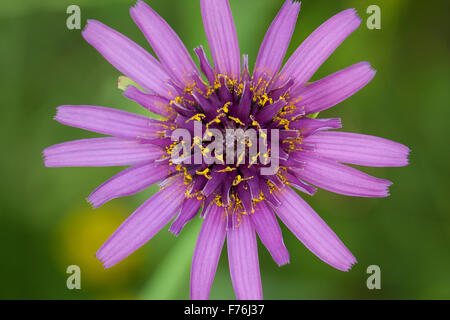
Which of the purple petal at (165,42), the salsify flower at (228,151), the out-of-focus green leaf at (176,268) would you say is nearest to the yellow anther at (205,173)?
the salsify flower at (228,151)

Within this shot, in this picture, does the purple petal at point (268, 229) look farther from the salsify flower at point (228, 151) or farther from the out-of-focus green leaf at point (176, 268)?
the out-of-focus green leaf at point (176, 268)

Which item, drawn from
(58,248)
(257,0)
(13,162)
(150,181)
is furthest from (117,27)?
(58,248)

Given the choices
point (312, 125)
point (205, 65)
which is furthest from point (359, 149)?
point (205, 65)

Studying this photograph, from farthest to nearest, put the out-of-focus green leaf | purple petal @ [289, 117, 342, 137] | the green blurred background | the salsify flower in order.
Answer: the green blurred background, the out-of-focus green leaf, the salsify flower, purple petal @ [289, 117, 342, 137]

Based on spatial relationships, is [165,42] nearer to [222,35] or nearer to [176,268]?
[222,35]

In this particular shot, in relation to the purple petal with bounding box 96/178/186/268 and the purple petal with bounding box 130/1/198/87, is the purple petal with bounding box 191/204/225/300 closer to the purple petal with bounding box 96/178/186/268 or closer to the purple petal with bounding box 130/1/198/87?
the purple petal with bounding box 96/178/186/268

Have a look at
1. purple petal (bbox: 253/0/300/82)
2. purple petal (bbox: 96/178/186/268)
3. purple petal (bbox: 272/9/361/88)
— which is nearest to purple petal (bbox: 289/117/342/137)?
purple petal (bbox: 272/9/361/88)

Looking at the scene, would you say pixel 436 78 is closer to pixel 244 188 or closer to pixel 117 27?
pixel 244 188
